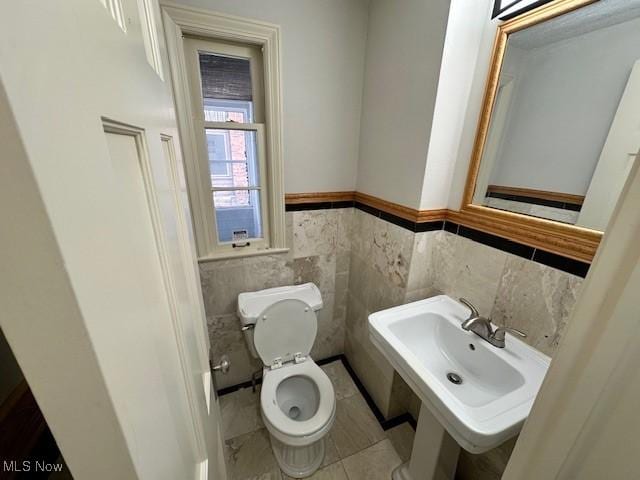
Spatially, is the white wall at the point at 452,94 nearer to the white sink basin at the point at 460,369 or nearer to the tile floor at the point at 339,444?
the white sink basin at the point at 460,369

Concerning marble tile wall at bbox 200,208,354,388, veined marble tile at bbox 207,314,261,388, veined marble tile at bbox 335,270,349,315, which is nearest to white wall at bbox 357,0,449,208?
marble tile wall at bbox 200,208,354,388

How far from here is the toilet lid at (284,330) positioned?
54.7 inches

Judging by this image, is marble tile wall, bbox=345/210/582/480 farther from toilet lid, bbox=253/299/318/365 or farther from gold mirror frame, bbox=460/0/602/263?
toilet lid, bbox=253/299/318/365

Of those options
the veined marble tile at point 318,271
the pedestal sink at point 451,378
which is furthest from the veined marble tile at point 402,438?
the veined marble tile at point 318,271

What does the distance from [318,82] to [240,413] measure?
6.44ft

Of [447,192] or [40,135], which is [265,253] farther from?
[40,135]

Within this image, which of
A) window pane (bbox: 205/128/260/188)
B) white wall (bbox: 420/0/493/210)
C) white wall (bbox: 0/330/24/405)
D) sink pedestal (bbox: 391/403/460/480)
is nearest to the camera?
white wall (bbox: 0/330/24/405)

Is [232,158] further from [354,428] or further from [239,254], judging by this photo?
[354,428]

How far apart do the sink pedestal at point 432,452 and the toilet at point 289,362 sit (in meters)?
0.40

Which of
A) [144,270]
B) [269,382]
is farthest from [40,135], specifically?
[269,382]

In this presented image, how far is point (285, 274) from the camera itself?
5.20 feet

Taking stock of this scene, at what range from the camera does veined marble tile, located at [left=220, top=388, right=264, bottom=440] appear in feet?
4.92

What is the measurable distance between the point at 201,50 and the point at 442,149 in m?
1.15

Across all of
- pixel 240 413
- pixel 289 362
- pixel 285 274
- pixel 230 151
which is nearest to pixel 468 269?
pixel 285 274
